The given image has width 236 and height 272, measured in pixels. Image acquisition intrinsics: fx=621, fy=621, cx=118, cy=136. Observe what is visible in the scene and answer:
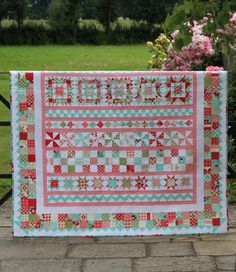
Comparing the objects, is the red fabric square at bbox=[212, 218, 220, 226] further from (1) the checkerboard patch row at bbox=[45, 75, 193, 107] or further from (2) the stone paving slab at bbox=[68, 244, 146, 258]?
(1) the checkerboard patch row at bbox=[45, 75, 193, 107]

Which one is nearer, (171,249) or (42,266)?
(42,266)

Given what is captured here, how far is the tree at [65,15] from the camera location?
44906mm

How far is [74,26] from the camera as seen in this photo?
45250mm

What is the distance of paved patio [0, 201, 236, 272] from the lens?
382cm

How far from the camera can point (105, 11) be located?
5069cm

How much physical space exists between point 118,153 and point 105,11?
47566 millimetres

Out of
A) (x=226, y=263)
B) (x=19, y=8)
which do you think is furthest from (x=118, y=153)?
(x=19, y=8)

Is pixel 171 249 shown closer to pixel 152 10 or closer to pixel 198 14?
pixel 198 14

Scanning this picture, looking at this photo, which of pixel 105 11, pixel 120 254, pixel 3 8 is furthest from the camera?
pixel 105 11

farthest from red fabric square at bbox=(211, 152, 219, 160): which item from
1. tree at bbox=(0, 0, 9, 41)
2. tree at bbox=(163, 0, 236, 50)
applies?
tree at bbox=(0, 0, 9, 41)

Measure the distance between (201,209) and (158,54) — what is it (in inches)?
164

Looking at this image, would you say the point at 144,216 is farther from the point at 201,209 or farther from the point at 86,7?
the point at 86,7

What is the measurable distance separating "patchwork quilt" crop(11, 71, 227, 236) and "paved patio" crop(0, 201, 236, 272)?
73 mm

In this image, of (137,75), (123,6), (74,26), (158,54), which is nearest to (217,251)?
(137,75)
